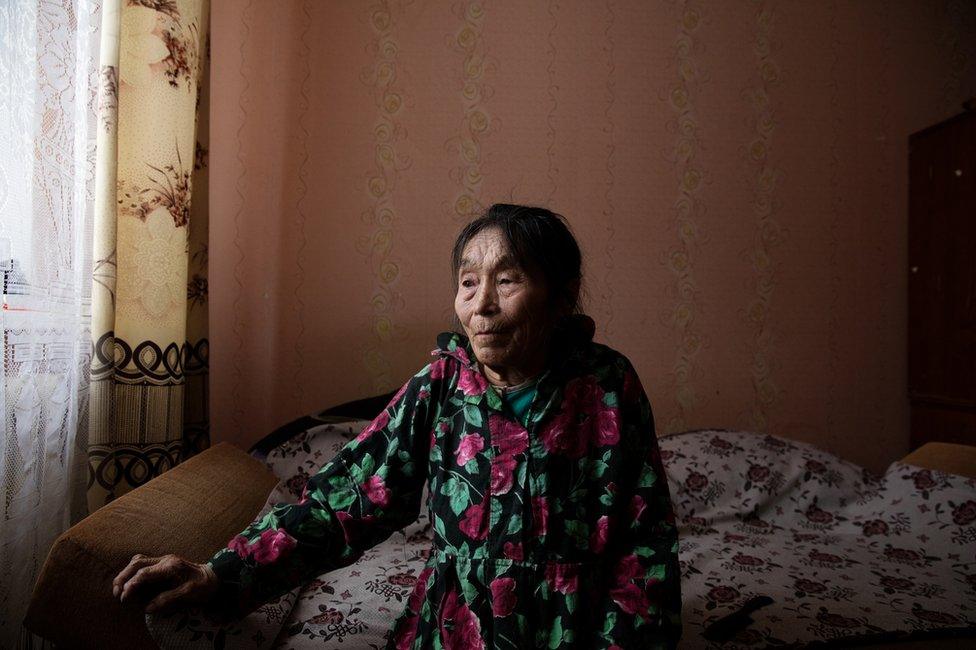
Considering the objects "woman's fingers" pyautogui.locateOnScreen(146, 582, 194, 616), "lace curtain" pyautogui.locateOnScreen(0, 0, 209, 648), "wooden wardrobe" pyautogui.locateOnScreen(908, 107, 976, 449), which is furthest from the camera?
"wooden wardrobe" pyautogui.locateOnScreen(908, 107, 976, 449)

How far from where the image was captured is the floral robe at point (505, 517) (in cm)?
75

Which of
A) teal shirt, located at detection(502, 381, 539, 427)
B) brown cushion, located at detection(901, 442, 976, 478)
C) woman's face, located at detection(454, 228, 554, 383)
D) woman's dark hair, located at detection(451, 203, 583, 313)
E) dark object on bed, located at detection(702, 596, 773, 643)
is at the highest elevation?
woman's dark hair, located at detection(451, 203, 583, 313)

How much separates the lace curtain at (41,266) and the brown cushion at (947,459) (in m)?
2.30

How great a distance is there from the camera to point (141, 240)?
129 centimetres

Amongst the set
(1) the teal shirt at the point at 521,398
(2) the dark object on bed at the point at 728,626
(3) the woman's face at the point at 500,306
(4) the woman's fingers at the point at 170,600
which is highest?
(3) the woman's face at the point at 500,306

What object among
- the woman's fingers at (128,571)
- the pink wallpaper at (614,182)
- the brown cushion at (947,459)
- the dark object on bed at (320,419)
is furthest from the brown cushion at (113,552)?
the brown cushion at (947,459)

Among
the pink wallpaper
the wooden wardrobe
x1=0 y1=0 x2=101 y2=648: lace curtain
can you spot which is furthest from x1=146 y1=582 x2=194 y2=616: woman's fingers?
the wooden wardrobe

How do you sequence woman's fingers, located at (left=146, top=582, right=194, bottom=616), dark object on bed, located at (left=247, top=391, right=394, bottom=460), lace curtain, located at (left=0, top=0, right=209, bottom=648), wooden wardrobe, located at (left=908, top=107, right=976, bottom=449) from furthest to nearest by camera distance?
wooden wardrobe, located at (left=908, top=107, right=976, bottom=449), dark object on bed, located at (left=247, top=391, right=394, bottom=460), lace curtain, located at (left=0, top=0, right=209, bottom=648), woman's fingers, located at (left=146, top=582, right=194, bottom=616)

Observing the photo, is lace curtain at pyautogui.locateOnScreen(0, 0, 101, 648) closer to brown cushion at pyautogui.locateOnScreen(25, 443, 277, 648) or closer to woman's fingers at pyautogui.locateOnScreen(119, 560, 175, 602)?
brown cushion at pyautogui.locateOnScreen(25, 443, 277, 648)

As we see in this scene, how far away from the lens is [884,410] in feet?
7.72

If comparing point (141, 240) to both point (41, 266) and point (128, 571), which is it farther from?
point (128, 571)

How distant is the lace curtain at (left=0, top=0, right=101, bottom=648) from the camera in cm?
89

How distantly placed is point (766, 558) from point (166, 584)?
55.3 inches

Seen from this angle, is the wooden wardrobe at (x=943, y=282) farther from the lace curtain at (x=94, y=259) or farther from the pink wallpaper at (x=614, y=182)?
the lace curtain at (x=94, y=259)
